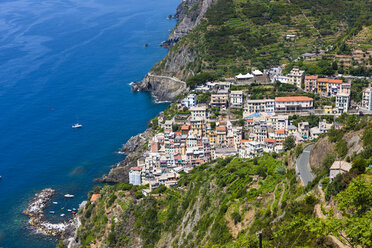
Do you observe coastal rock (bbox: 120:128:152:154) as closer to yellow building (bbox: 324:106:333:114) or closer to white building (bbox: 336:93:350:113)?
yellow building (bbox: 324:106:333:114)

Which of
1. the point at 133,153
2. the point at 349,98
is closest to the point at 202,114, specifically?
the point at 133,153

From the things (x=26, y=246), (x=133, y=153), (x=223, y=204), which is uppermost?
(x=223, y=204)

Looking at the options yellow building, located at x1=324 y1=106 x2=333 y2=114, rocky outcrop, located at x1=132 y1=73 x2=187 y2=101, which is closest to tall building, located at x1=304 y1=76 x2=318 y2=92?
yellow building, located at x1=324 y1=106 x2=333 y2=114

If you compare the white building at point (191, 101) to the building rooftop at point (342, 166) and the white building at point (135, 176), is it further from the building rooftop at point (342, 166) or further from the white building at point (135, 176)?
the building rooftop at point (342, 166)

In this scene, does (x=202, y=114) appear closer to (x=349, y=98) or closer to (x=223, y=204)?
(x=349, y=98)

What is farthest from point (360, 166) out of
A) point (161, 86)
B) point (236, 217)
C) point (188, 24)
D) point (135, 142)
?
point (188, 24)
